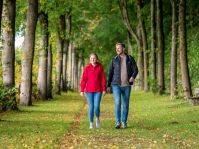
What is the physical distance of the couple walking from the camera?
16062mm

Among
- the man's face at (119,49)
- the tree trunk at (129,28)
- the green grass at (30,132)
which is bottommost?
the green grass at (30,132)

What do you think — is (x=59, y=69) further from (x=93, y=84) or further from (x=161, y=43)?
(x=93, y=84)

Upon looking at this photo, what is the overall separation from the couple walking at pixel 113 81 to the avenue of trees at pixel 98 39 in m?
3.07

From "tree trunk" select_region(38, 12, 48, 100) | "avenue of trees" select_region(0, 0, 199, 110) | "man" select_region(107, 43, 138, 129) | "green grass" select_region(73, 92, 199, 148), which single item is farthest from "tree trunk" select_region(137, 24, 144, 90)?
"man" select_region(107, 43, 138, 129)

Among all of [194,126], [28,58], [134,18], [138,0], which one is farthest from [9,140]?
[134,18]

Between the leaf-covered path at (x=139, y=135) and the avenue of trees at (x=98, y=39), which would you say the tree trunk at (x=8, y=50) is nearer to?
the avenue of trees at (x=98, y=39)

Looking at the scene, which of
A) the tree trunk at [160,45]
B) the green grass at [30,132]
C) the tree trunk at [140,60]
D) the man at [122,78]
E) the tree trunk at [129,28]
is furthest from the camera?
the tree trunk at [140,60]

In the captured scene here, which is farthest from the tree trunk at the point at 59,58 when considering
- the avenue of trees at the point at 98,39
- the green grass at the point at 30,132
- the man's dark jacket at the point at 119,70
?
the man's dark jacket at the point at 119,70

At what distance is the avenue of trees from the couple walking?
3.07m

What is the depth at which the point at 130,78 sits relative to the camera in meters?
16.2

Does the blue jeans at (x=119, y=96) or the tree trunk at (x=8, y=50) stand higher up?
the tree trunk at (x=8, y=50)

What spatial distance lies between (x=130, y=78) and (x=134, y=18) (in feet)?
115

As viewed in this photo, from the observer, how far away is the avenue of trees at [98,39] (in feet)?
78.5

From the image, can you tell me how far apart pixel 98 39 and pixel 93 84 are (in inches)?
1917
